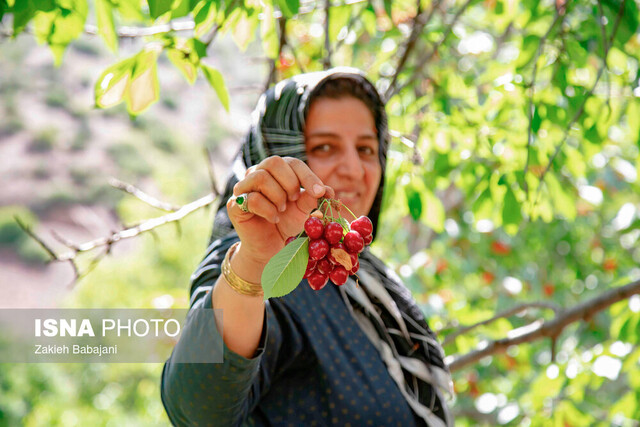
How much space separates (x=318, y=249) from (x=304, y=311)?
1.26ft

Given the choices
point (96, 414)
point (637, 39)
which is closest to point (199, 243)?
point (96, 414)

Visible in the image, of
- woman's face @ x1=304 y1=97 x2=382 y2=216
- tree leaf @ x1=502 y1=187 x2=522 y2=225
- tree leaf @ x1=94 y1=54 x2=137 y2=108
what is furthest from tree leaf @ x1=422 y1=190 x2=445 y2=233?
tree leaf @ x1=94 y1=54 x2=137 y2=108

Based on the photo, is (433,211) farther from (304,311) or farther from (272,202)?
(272,202)

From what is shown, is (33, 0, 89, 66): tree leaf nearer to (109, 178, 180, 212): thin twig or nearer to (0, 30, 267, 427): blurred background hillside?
(109, 178, 180, 212): thin twig

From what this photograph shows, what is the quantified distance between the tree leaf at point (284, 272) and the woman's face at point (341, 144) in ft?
1.51

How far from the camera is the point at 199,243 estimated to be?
11.8 m

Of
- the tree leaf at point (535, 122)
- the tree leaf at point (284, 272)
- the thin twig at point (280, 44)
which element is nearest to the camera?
the tree leaf at point (284, 272)

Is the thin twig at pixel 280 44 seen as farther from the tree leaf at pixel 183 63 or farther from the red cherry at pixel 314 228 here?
the red cherry at pixel 314 228

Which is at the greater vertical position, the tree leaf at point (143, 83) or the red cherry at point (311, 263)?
the tree leaf at point (143, 83)

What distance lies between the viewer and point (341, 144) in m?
1.14

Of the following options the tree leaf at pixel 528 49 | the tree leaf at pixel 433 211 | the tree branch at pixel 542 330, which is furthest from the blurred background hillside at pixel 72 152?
the tree leaf at pixel 528 49

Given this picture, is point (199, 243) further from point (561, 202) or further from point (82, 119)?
point (82, 119)

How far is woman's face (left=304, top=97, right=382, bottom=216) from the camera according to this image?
1.12m

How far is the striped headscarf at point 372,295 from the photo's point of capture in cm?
112
